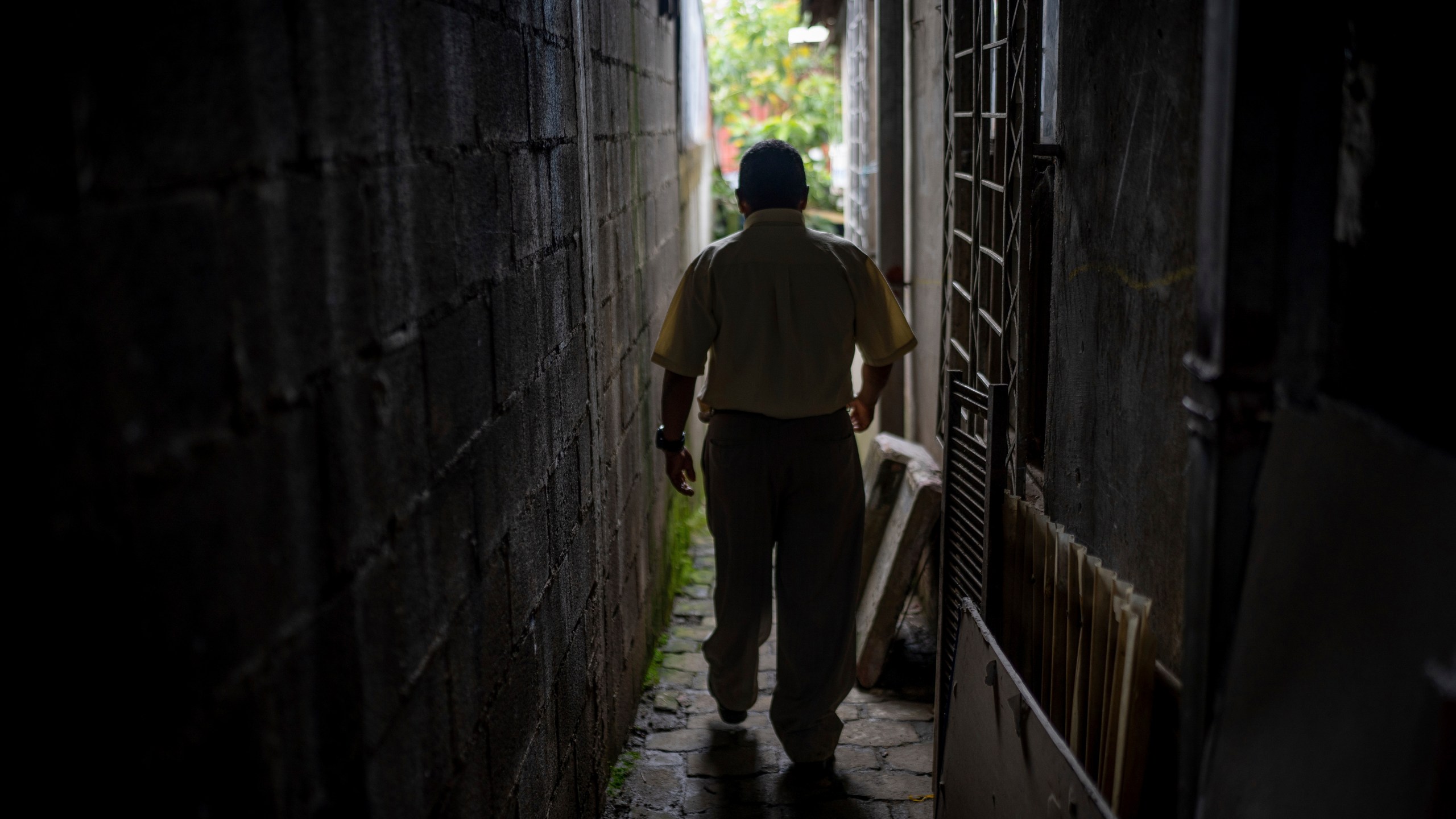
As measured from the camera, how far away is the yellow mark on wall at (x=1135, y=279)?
2.22 metres

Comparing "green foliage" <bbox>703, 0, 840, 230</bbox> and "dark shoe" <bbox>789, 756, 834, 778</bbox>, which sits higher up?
"green foliage" <bbox>703, 0, 840, 230</bbox>

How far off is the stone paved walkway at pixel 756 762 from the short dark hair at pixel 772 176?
1951 millimetres

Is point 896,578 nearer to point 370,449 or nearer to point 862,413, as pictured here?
point 862,413

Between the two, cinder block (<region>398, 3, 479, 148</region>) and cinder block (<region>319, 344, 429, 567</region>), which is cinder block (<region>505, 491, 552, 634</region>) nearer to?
cinder block (<region>319, 344, 429, 567</region>)

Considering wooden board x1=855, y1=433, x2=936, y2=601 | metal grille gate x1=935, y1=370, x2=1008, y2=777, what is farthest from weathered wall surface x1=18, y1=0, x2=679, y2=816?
wooden board x1=855, y1=433, x2=936, y2=601

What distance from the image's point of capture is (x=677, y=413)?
4.11m

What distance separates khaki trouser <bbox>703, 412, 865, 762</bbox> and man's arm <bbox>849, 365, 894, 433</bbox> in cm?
27

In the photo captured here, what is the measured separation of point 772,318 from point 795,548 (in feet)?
2.67

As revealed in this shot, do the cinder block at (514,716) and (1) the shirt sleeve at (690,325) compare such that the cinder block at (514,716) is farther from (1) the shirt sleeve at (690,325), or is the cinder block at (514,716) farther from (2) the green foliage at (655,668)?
(2) the green foliage at (655,668)

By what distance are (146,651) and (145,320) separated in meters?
0.26

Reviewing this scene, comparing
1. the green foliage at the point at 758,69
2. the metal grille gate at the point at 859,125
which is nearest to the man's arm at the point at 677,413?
the metal grille gate at the point at 859,125

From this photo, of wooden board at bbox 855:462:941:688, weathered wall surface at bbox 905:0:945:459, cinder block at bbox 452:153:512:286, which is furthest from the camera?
weathered wall surface at bbox 905:0:945:459

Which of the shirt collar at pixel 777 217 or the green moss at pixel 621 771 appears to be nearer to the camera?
the green moss at pixel 621 771

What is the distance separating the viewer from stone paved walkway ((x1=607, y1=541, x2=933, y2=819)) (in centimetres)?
380
